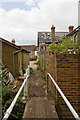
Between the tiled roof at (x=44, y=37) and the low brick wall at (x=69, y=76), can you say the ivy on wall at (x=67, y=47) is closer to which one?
the low brick wall at (x=69, y=76)

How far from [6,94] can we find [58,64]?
224 centimetres

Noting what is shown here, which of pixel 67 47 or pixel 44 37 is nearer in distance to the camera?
pixel 67 47

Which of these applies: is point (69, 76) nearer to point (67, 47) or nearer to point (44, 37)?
point (67, 47)

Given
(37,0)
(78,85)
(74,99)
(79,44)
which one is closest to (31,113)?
(74,99)

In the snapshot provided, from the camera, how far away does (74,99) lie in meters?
1.91

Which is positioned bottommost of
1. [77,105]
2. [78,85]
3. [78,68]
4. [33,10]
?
[77,105]

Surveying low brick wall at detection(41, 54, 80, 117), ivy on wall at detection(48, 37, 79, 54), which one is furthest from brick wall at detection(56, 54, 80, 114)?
ivy on wall at detection(48, 37, 79, 54)

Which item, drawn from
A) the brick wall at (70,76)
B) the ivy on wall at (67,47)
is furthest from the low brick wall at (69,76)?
the ivy on wall at (67,47)

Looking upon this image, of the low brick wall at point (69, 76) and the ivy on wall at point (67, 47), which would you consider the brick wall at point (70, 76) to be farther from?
the ivy on wall at point (67, 47)

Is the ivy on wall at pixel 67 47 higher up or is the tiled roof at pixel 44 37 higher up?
the tiled roof at pixel 44 37

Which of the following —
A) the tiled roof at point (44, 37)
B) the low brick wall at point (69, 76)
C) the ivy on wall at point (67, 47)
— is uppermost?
the tiled roof at point (44, 37)

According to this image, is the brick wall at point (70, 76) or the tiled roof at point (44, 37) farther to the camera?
the tiled roof at point (44, 37)

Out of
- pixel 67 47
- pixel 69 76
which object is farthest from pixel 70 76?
pixel 67 47

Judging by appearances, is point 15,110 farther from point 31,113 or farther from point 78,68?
point 78,68
